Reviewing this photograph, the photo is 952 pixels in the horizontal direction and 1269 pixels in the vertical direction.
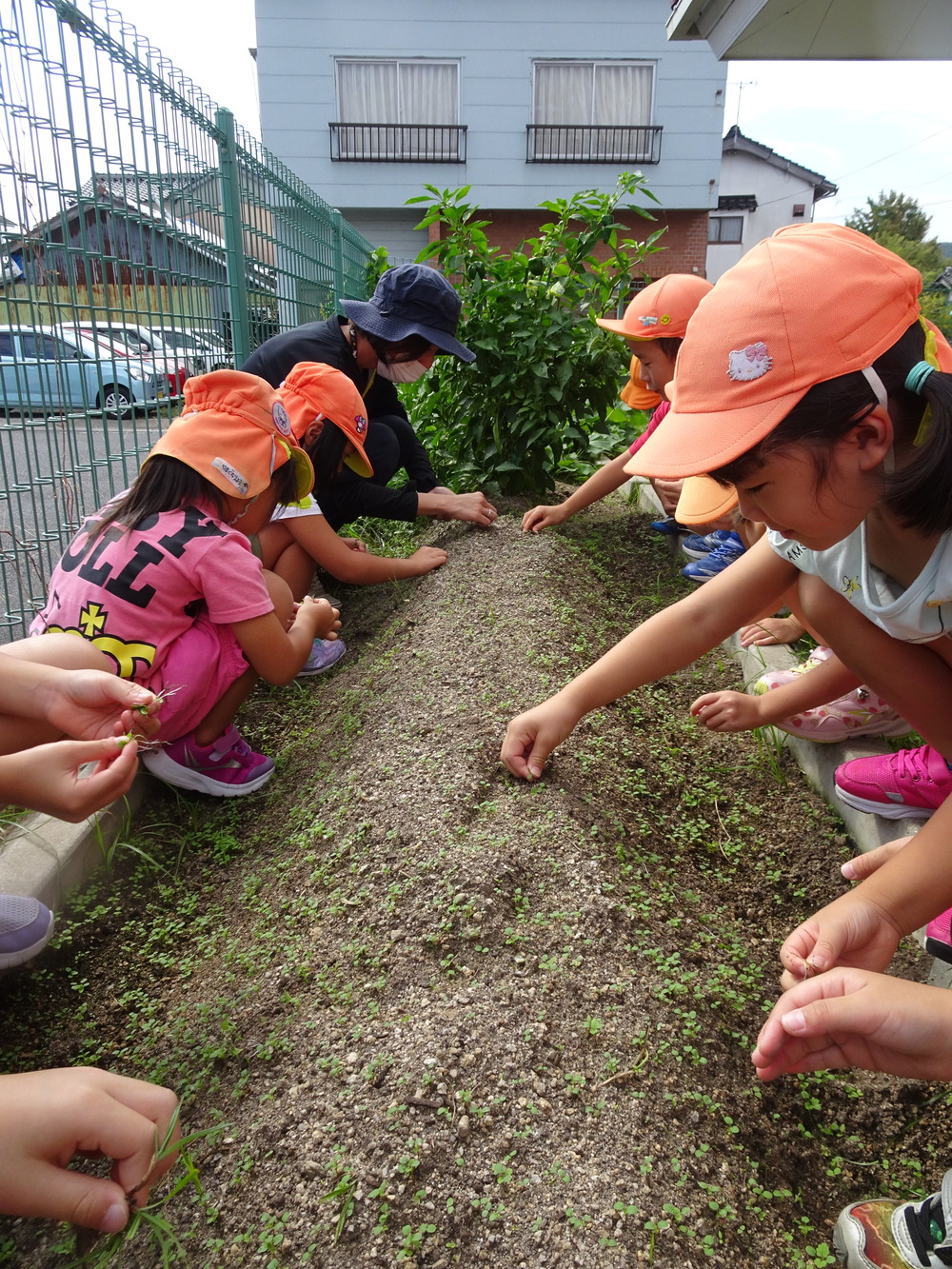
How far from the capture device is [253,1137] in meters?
1.21

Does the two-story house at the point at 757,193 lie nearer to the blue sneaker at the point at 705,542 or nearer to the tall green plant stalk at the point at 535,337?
the tall green plant stalk at the point at 535,337

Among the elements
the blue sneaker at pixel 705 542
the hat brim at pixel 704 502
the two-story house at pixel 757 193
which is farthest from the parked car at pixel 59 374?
the two-story house at pixel 757 193

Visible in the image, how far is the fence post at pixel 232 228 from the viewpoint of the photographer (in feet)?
12.7

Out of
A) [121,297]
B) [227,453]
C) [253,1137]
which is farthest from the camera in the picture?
[121,297]

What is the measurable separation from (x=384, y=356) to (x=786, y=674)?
6.69ft

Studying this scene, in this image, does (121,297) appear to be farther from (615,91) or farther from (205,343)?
(615,91)

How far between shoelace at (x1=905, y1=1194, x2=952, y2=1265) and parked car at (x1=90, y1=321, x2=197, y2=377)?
2.70 meters

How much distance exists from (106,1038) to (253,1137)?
0.42 metres

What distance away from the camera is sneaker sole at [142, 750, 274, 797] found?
211cm

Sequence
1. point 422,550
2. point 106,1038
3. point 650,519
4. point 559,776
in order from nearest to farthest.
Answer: point 106,1038, point 559,776, point 422,550, point 650,519

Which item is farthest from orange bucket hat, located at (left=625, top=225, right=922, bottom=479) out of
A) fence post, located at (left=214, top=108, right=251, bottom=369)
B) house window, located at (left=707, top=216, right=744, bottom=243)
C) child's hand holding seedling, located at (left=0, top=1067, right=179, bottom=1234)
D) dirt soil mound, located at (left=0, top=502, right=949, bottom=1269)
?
house window, located at (left=707, top=216, right=744, bottom=243)

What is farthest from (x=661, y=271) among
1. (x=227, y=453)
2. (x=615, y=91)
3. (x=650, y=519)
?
(x=227, y=453)

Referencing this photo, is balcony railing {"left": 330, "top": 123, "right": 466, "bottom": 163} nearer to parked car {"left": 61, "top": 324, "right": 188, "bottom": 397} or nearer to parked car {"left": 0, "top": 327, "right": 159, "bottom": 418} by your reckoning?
parked car {"left": 61, "top": 324, "right": 188, "bottom": 397}

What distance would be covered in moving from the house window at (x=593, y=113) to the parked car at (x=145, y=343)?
587 inches
